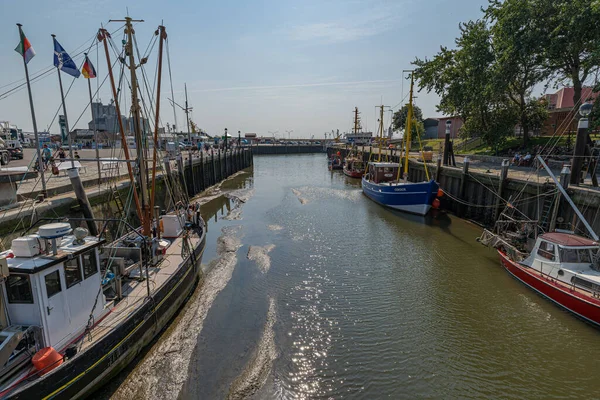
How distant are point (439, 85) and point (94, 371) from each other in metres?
40.7

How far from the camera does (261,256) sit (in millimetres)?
17203

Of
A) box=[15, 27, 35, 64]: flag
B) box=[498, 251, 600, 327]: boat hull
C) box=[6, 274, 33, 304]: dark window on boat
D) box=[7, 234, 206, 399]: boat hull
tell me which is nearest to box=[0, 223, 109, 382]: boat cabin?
box=[6, 274, 33, 304]: dark window on boat

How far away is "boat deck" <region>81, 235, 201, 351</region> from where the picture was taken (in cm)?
822

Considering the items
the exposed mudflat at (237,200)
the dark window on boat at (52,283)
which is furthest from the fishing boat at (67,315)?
the exposed mudflat at (237,200)

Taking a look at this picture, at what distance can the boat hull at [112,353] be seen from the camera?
6.57 meters

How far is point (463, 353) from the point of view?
31.9 feet

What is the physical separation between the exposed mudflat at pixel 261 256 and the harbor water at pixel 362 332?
0.10 metres

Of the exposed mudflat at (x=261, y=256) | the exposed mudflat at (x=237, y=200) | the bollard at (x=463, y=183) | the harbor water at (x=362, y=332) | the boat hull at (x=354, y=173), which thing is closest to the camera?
the harbor water at (x=362, y=332)

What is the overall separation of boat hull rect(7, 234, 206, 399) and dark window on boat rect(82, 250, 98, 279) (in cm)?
158

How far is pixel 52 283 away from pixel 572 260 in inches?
627

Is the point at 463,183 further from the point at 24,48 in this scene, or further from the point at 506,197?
the point at 24,48

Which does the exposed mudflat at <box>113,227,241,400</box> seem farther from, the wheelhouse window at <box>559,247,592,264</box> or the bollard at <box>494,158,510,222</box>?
the bollard at <box>494,158,510,222</box>

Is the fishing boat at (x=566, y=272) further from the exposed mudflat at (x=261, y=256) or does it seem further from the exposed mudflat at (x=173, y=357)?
the exposed mudflat at (x=173, y=357)

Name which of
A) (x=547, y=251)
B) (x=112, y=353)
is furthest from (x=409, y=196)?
(x=112, y=353)
